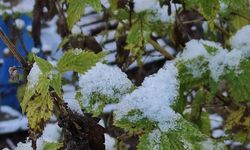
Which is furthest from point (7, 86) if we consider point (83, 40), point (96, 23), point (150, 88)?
point (150, 88)

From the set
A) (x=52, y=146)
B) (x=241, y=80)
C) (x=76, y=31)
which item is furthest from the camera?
(x=76, y=31)

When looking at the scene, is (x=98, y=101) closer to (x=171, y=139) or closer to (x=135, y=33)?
(x=171, y=139)

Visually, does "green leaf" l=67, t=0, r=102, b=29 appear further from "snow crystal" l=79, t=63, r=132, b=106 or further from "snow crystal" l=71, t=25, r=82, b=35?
"snow crystal" l=71, t=25, r=82, b=35

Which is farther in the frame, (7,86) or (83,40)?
(7,86)

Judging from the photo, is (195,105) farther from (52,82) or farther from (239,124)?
(52,82)

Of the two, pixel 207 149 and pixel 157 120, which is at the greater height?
pixel 157 120

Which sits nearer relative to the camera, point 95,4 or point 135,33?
point 95,4

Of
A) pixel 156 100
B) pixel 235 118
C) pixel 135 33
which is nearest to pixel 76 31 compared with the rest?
pixel 135 33
